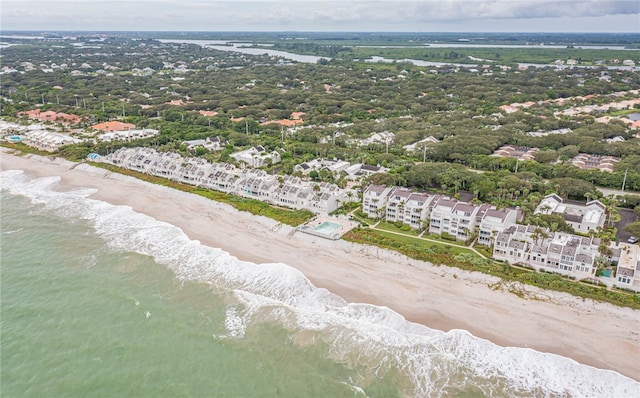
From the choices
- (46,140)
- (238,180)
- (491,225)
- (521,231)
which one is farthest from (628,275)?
(46,140)

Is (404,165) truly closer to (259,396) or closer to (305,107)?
(259,396)

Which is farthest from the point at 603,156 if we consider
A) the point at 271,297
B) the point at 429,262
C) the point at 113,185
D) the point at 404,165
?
the point at 113,185

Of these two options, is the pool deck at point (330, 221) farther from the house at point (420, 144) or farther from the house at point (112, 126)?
the house at point (112, 126)

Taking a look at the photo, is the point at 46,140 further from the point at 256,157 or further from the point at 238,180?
the point at 238,180

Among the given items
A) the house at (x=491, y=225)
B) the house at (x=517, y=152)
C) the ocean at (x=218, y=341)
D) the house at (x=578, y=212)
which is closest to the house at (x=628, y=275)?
the house at (x=491, y=225)

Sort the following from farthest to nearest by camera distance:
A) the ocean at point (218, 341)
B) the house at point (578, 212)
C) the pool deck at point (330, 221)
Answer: the house at point (578, 212) → the pool deck at point (330, 221) → the ocean at point (218, 341)

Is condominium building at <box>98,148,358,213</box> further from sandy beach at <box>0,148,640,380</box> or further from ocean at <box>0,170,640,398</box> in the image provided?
ocean at <box>0,170,640,398</box>

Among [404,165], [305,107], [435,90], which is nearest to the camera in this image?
[404,165]
